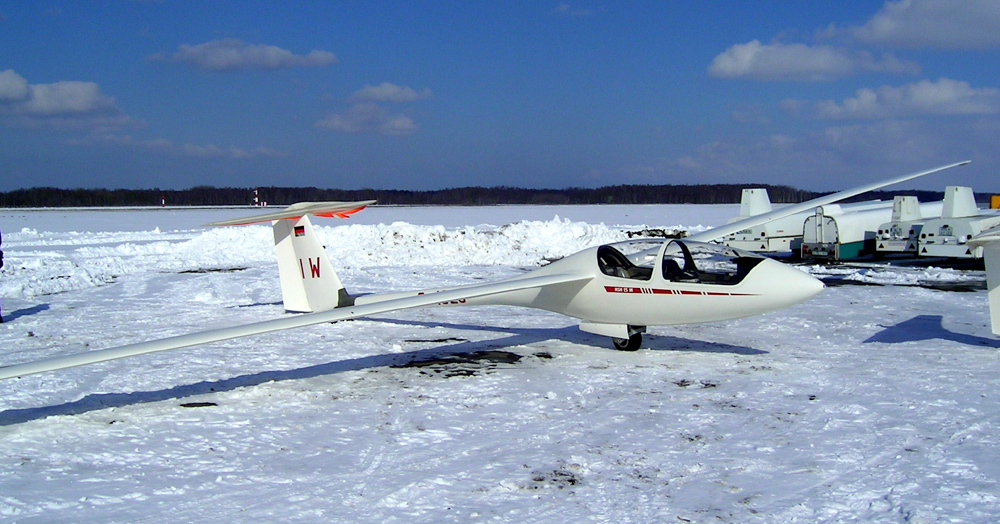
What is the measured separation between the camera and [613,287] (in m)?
9.43

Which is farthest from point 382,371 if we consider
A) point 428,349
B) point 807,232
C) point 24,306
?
point 807,232

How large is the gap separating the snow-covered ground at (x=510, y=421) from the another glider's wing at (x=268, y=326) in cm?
73

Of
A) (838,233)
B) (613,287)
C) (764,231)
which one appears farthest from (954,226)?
(613,287)

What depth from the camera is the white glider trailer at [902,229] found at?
21531 millimetres

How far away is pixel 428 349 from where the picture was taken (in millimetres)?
10391

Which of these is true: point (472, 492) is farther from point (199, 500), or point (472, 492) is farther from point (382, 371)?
point (382, 371)

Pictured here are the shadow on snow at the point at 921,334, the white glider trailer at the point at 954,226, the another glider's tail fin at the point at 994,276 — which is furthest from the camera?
the white glider trailer at the point at 954,226

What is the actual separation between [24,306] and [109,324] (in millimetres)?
3691

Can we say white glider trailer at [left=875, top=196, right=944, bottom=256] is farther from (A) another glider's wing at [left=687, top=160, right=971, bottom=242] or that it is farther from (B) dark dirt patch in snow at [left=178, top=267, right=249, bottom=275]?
(B) dark dirt patch in snow at [left=178, top=267, right=249, bottom=275]

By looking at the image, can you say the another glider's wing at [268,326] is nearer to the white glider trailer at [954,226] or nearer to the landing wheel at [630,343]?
the landing wheel at [630,343]

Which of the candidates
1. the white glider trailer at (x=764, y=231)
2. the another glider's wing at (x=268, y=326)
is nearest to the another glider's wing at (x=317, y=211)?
the another glider's wing at (x=268, y=326)

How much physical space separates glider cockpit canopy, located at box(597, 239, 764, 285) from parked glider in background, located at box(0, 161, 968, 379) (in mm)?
13

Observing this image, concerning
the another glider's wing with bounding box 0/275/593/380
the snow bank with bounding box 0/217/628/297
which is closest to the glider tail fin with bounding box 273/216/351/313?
the another glider's wing with bounding box 0/275/593/380

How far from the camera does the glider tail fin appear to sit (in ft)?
34.9
